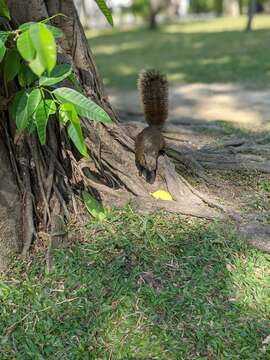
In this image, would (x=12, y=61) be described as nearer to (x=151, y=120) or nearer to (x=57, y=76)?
(x=57, y=76)

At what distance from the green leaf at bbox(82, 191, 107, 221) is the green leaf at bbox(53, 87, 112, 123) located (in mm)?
856

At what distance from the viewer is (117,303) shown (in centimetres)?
245

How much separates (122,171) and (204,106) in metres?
4.00

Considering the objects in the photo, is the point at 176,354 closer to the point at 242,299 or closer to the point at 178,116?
the point at 242,299

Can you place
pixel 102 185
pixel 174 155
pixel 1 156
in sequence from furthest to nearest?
pixel 174 155 < pixel 102 185 < pixel 1 156

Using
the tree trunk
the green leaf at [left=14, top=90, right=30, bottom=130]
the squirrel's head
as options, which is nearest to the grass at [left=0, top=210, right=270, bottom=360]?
the tree trunk

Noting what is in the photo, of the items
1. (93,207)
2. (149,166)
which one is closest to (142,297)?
(93,207)

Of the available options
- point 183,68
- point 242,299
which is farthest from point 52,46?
point 183,68

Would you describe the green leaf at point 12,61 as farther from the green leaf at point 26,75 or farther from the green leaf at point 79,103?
the green leaf at point 79,103

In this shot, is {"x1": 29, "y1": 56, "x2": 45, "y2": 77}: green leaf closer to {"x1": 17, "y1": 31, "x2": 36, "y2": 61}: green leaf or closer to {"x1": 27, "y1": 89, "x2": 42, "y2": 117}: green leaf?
{"x1": 17, "y1": 31, "x2": 36, "y2": 61}: green leaf

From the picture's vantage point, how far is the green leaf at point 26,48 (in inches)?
63.5

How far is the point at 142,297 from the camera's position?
248 centimetres

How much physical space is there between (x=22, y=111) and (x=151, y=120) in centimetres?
188

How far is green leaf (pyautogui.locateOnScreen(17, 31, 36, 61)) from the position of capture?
1612mm
